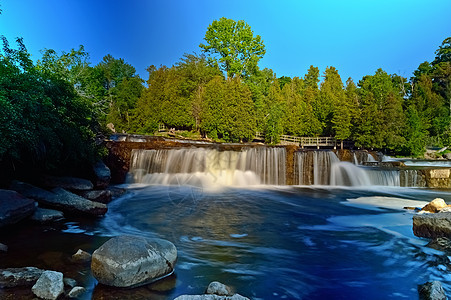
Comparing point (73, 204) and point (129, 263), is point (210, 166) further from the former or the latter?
point (129, 263)

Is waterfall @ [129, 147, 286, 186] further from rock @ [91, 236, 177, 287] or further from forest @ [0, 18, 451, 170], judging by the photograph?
rock @ [91, 236, 177, 287]

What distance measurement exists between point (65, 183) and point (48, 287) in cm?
743

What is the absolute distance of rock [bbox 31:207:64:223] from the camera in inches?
322

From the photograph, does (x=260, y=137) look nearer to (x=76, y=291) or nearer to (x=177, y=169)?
(x=177, y=169)

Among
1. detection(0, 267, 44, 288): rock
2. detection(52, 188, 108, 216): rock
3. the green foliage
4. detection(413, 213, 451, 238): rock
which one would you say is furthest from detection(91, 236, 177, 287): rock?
detection(413, 213, 451, 238): rock

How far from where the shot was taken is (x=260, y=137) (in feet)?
140

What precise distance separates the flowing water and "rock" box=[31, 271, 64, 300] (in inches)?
15.9

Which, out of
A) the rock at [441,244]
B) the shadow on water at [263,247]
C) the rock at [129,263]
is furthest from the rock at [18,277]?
the rock at [441,244]

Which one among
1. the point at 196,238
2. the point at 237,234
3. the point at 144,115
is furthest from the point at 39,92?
the point at 144,115

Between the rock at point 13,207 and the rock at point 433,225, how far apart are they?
33.5ft

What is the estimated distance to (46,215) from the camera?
8352 mm

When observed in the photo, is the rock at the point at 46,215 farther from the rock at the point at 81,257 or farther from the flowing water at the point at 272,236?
the rock at the point at 81,257

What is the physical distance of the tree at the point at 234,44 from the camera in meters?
47.8

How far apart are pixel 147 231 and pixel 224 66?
43229mm
